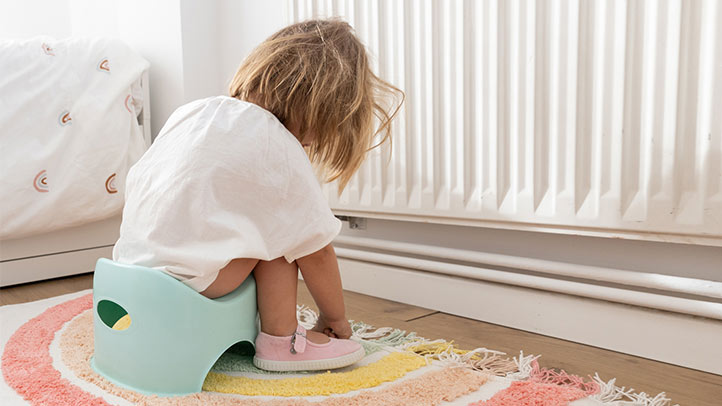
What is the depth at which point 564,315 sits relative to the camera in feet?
3.31

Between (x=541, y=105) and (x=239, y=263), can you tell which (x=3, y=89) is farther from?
(x=541, y=105)

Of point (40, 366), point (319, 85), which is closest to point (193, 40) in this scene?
point (319, 85)

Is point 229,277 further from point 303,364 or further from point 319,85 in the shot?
point 319,85

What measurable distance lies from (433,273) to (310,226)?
1.46 ft

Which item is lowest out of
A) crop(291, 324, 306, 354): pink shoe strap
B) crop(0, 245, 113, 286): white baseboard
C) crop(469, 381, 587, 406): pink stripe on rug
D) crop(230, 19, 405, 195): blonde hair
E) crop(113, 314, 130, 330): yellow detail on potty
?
crop(0, 245, 113, 286): white baseboard

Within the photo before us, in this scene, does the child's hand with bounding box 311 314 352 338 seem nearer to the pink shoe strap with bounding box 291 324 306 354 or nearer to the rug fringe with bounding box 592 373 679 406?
the pink shoe strap with bounding box 291 324 306 354

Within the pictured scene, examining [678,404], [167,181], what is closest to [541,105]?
[678,404]

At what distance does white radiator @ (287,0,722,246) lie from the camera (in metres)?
0.83

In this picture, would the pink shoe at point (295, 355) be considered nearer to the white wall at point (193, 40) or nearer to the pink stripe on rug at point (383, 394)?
the pink stripe on rug at point (383, 394)

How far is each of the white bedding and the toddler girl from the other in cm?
60

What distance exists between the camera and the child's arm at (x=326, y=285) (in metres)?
0.92

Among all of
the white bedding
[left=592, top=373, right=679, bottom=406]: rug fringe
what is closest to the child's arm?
[left=592, top=373, right=679, bottom=406]: rug fringe

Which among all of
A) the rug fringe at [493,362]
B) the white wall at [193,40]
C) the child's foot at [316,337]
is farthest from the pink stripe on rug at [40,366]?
the white wall at [193,40]

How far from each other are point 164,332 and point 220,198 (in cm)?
18
